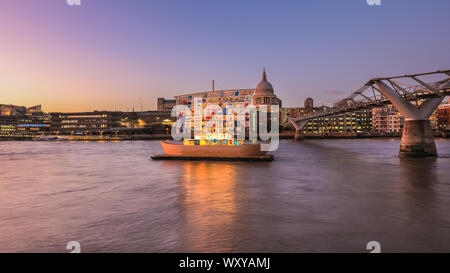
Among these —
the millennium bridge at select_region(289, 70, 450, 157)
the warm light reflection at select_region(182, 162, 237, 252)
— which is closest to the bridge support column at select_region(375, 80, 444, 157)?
the millennium bridge at select_region(289, 70, 450, 157)

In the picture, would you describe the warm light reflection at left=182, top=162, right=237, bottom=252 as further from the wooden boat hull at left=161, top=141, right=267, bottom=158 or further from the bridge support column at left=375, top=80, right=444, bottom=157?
the bridge support column at left=375, top=80, right=444, bottom=157

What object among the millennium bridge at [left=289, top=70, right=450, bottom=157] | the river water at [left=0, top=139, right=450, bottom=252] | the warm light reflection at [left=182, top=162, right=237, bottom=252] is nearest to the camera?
the river water at [left=0, top=139, right=450, bottom=252]

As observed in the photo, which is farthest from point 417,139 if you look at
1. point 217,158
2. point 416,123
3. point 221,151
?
point 217,158

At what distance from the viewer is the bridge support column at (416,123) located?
46.5 meters

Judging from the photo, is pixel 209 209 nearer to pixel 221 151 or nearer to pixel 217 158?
pixel 221 151

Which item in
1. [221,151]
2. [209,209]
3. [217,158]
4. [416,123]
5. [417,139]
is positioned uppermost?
[416,123]

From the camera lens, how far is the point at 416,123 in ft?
154

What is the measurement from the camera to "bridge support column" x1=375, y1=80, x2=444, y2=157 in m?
46.5

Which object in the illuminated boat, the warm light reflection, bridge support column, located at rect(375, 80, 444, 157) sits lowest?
the warm light reflection

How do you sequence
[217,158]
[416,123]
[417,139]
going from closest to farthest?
[416,123], [417,139], [217,158]

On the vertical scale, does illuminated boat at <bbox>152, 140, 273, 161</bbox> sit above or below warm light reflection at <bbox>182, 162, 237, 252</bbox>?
above

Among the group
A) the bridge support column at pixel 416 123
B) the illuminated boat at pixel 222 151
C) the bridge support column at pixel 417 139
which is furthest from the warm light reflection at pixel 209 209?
the bridge support column at pixel 417 139
